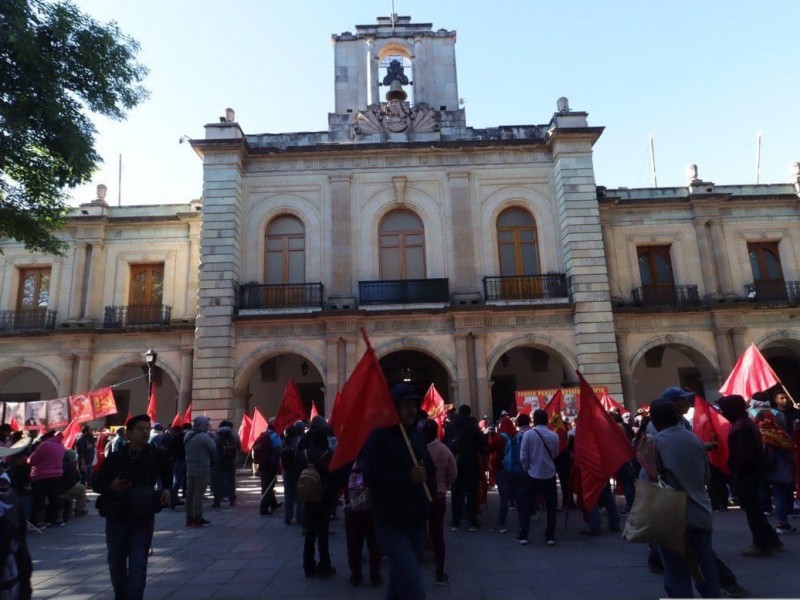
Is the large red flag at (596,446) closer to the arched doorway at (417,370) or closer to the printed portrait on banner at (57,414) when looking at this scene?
the arched doorway at (417,370)

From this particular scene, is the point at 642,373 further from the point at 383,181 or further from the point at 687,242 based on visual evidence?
the point at 383,181

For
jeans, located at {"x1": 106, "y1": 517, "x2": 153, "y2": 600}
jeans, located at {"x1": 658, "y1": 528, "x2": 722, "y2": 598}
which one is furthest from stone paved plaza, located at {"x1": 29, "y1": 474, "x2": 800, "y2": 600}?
jeans, located at {"x1": 658, "y1": 528, "x2": 722, "y2": 598}

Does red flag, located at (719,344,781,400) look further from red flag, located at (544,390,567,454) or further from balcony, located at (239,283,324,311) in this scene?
balcony, located at (239,283,324,311)

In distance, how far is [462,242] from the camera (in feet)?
61.4

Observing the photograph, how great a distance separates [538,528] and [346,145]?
1444cm

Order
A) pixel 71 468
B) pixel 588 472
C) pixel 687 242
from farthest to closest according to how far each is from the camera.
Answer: pixel 687 242
pixel 71 468
pixel 588 472

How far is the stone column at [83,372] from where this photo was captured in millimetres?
19094

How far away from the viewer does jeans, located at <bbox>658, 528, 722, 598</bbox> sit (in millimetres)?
4023

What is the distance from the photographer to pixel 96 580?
6242mm

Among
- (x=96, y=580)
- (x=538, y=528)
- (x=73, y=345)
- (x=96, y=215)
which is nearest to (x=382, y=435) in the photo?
(x=96, y=580)

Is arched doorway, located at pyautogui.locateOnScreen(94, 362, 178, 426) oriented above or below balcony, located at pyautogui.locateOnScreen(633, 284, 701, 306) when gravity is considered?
below

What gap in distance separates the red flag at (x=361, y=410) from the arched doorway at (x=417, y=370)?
15.2 meters

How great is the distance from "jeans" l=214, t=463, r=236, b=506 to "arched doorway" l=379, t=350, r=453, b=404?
901 cm

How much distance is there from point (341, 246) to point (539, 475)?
41.7ft
